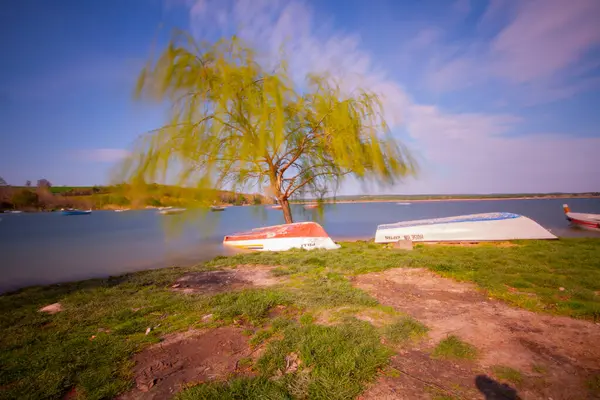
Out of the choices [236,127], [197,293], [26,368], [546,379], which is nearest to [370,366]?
[546,379]

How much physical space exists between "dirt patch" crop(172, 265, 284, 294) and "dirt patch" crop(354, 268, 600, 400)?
8.44 ft

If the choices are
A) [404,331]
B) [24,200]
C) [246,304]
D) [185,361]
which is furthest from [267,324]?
[24,200]

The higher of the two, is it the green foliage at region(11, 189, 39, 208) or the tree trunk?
the green foliage at region(11, 189, 39, 208)

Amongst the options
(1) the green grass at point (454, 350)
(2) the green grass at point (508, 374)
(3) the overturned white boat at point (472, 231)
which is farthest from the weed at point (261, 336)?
(3) the overturned white boat at point (472, 231)

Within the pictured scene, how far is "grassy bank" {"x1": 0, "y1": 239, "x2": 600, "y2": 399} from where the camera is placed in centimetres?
243

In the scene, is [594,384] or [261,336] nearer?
[594,384]

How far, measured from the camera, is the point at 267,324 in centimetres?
372

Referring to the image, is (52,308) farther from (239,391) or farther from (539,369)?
(539,369)

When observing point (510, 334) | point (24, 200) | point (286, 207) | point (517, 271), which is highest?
point (24, 200)

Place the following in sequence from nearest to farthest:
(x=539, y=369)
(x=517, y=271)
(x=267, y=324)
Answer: (x=539, y=369) → (x=267, y=324) → (x=517, y=271)

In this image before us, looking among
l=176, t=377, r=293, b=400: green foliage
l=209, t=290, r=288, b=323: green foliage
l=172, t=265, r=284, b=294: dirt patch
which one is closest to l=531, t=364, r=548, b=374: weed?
l=176, t=377, r=293, b=400: green foliage

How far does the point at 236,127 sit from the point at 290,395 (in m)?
6.35

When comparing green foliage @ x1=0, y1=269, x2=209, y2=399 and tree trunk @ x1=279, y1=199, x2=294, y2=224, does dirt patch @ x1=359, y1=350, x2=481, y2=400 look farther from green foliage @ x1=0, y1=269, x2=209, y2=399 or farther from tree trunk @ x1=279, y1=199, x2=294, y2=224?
tree trunk @ x1=279, y1=199, x2=294, y2=224

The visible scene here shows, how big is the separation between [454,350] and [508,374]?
19.0 inches
